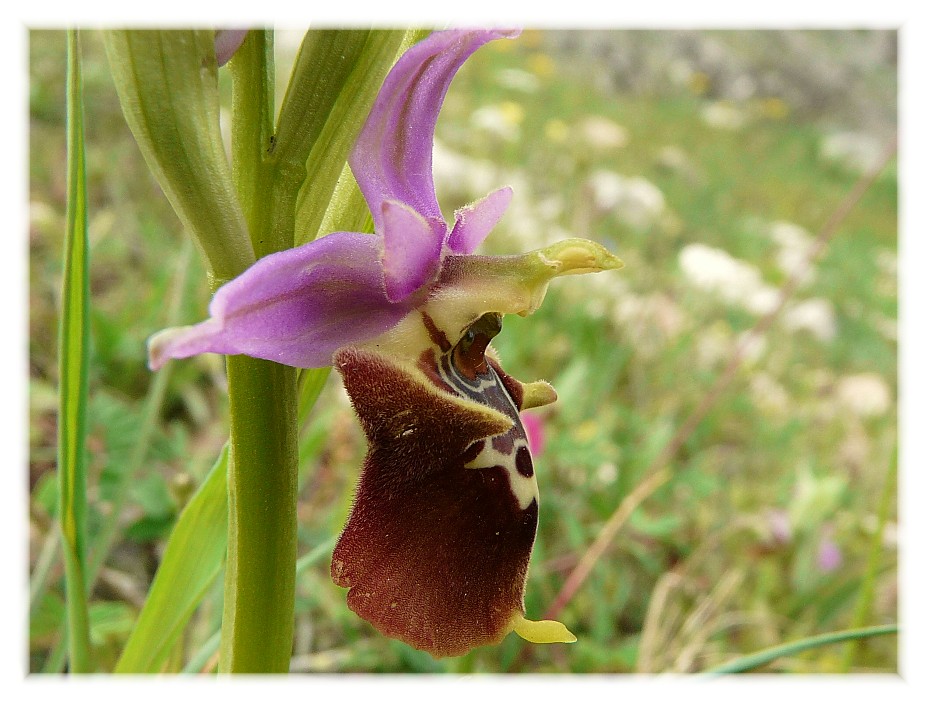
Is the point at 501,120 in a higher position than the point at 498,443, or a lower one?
higher

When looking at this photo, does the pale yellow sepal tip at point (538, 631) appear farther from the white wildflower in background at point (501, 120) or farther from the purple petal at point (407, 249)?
the white wildflower in background at point (501, 120)

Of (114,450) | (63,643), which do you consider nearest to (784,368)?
(114,450)

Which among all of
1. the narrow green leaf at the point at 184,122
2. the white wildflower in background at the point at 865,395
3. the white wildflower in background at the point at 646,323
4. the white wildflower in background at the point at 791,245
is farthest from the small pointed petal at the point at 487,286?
the white wildflower in background at the point at 791,245

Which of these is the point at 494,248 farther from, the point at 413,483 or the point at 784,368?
the point at 413,483

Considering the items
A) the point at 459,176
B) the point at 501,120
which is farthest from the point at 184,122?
the point at 501,120

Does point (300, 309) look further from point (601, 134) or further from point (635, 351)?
point (601, 134)
